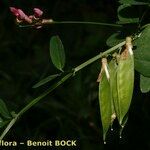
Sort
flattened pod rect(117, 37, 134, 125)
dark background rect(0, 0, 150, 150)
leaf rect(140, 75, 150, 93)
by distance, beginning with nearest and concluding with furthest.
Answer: flattened pod rect(117, 37, 134, 125) < leaf rect(140, 75, 150, 93) < dark background rect(0, 0, 150, 150)

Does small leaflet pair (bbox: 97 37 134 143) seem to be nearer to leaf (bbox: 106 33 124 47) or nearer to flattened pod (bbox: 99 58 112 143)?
flattened pod (bbox: 99 58 112 143)

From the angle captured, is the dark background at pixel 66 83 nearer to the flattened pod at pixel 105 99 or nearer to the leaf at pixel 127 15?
the leaf at pixel 127 15

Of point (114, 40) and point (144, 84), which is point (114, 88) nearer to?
point (144, 84)

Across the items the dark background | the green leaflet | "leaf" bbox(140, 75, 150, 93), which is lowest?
the dark background

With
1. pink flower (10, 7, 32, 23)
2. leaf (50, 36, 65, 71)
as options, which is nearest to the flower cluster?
pink flower (10, 7, 32, 23)

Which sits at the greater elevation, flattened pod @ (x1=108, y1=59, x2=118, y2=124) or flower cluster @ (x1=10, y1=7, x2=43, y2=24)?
flower cluster @ (x1=10, y1=7, x2=43, y2=24)

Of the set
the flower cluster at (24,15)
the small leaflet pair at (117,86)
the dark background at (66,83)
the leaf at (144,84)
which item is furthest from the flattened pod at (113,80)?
the dark background at (66,83)
